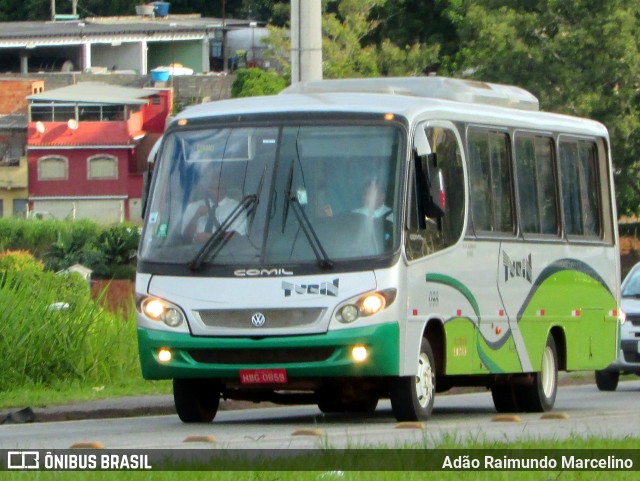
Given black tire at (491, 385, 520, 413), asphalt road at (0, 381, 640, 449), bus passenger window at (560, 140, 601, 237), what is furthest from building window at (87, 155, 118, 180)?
black tire at (491, 385, 520, 413)

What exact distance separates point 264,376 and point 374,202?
173cm

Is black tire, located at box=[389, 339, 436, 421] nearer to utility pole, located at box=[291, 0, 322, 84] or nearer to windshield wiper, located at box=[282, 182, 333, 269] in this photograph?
windshield wiper, located at box=[282, 182, 333, 269]

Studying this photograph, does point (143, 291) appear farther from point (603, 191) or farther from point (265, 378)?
point (603, 191)

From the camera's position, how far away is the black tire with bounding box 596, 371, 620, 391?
2198cm

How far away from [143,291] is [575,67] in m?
33.2

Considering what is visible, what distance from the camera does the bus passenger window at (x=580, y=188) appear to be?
17188 millimetres

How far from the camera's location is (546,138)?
1695cm

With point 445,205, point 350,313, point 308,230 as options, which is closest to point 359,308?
point 350,313

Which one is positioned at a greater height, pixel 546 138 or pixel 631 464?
pixel 546 138

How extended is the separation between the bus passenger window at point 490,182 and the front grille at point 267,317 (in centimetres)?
248

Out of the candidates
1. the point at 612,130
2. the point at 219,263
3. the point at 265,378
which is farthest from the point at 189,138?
the point at 612,130

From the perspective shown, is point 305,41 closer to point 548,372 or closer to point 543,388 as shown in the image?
point 548,372

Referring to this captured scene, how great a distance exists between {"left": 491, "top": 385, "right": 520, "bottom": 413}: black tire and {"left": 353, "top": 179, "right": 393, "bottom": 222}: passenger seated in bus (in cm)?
374

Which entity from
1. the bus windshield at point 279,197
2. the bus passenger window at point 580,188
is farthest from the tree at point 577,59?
the bus windshield at point 279,197
